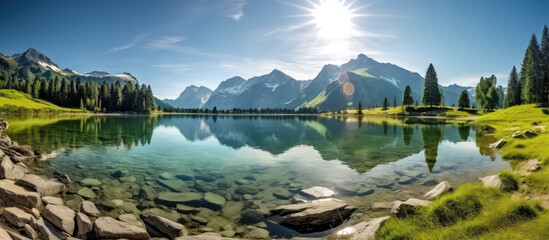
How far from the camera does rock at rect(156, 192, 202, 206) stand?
1527 cm

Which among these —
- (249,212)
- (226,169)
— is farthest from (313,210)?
(226,169)

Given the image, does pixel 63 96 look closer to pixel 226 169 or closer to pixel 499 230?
pixel 226 169

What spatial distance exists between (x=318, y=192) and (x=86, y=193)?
48.7 feet

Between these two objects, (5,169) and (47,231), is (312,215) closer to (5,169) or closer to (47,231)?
(47,231)

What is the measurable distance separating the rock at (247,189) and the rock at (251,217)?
314 centimetres

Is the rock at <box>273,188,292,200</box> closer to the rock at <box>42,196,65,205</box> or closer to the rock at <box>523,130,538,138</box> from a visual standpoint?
the rock at <box>42,196,65,205</box>

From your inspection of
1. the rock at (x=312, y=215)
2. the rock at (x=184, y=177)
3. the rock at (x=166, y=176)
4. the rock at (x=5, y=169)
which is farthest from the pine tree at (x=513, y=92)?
the rock at (x=5, y=169)

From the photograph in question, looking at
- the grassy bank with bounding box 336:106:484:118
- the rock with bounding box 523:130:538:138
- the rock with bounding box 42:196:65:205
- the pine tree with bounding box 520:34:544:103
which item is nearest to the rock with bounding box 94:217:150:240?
the rock with bounding box 42:196:65:205

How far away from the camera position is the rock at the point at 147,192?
16.0 m

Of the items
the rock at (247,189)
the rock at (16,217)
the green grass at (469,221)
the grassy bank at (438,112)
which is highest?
the grassy bank at (438,112)

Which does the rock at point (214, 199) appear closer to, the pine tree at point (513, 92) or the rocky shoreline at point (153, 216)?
the rocky shoreline at point (153, 216)

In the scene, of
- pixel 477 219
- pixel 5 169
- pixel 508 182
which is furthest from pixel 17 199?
pixel 508 182

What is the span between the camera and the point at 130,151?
32719 mm

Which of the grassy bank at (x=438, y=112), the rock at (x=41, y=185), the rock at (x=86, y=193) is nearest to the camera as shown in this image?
the rock at (x=41, y=185)
